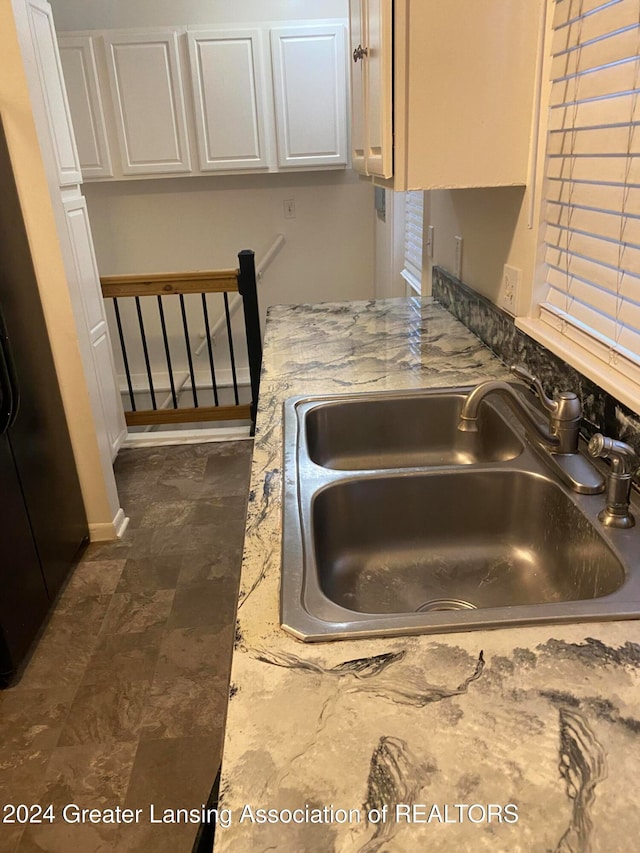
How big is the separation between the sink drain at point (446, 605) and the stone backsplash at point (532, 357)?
0.39m

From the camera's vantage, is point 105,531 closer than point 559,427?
No

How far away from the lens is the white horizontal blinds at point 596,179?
3.49 feet

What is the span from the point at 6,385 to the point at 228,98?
2.59 meters

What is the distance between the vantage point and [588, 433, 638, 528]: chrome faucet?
92 cm

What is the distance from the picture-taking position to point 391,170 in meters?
1.49

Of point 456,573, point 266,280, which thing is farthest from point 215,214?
point 456,573

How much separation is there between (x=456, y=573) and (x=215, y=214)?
12.3ft

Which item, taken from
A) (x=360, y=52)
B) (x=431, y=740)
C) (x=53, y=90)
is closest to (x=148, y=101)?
(x=53, y=90)

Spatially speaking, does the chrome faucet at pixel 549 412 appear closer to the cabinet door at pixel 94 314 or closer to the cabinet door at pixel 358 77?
the cabinet door at pixel 358 77

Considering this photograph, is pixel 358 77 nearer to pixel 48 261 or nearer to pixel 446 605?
pixel 48 261

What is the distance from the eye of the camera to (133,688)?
6.18ft

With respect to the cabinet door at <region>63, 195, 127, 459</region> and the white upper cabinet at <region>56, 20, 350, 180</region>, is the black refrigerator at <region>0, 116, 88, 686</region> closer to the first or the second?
the cabinet door at <region>63, 195, 127, 459</region>

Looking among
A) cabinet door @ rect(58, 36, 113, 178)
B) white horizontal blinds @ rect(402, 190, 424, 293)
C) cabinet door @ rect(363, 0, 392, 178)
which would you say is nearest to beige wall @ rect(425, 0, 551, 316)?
cabinet door @ rect(363, 0, 392, 178)

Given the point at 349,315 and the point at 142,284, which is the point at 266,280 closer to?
the point at 142,284
